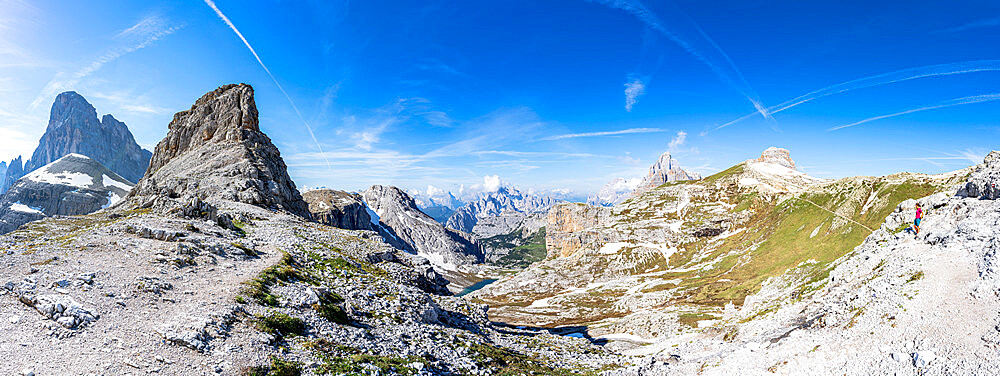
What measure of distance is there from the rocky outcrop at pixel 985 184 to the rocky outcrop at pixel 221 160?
4899 inches

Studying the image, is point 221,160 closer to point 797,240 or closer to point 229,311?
point 229,311

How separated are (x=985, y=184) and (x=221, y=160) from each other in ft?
486

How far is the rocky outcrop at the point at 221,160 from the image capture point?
86125 mm

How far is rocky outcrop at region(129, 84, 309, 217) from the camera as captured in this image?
86.1 metres

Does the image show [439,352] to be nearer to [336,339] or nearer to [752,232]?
[336,339]

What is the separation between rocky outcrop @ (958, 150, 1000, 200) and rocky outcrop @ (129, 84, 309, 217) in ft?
408

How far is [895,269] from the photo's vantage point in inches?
1517

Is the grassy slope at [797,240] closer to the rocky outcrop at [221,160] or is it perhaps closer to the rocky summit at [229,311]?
the rocky summit at [229,311]

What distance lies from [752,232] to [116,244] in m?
237

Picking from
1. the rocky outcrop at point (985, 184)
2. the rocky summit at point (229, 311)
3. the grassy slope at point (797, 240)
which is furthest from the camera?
the grassy slope at point (797, 240)

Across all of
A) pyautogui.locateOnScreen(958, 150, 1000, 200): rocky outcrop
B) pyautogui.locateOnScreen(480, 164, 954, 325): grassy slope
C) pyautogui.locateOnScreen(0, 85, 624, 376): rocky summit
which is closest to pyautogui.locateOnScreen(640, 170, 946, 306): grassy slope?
pyautogui.locateOnScreen(480, 164, 954, 325): grassy slope

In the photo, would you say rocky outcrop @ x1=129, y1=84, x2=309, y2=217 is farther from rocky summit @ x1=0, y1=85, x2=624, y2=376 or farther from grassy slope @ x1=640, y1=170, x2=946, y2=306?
grassy slope @ x1=640, y1=170, x2=946, y2=306

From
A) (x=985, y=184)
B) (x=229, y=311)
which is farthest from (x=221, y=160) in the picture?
(x=985, y=184)

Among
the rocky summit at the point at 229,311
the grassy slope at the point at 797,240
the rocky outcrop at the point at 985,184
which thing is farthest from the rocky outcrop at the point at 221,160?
the grassy slope at the point at 797,240
